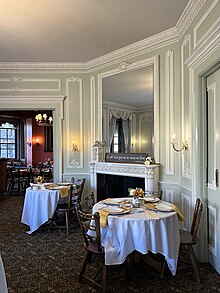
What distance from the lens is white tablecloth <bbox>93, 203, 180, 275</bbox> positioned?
2.97m

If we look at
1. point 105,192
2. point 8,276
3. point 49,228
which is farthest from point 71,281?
point 105,192

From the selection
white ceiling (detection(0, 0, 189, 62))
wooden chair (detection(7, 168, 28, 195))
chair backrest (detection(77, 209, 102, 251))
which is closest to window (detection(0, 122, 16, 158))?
wooden chair (detection(7, 168, 28, 195))

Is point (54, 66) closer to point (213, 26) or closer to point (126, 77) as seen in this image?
point (126, 77)

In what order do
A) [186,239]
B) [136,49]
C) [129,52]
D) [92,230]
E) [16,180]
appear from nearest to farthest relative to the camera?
[92,230] → [186,239] → [136,49] → [129,52] → [16,180]

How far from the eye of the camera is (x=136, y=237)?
9.84 feet

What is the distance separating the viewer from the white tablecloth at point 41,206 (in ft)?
16.4

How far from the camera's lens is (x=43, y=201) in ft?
16.6

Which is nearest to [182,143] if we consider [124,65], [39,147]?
[124,65]

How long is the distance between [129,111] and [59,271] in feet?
10.8

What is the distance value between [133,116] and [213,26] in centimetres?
271

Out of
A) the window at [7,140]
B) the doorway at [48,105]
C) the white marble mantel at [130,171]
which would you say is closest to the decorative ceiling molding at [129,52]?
the doorway at [48,105]

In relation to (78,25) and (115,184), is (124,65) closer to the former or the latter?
(78,25)

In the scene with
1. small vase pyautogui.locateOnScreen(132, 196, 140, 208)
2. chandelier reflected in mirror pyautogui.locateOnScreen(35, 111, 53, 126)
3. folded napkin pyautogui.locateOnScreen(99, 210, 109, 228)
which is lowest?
folded napkin pyautogui.locateOnScreen(99, 210, 109, 228)

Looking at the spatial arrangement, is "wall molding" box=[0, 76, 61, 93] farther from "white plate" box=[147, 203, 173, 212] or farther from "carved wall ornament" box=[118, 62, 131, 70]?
"white plate" box=[147, 203, 173, 212]
